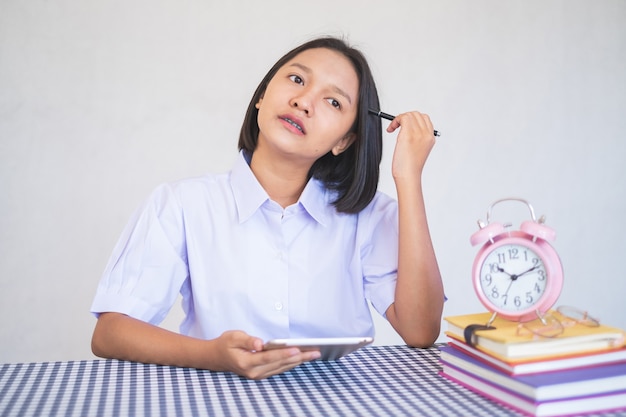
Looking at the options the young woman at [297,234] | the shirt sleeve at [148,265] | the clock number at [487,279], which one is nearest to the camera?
the clock number at [487,279]

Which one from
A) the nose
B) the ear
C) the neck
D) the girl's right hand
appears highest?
the nose

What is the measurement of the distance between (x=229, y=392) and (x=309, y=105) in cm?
83

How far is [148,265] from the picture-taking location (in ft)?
5.57

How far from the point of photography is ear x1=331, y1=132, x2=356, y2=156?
79.0 inches

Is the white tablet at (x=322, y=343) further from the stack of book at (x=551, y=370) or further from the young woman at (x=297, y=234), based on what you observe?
the young woman at (x=297, y=234)

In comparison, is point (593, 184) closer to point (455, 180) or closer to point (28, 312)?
point (455, 180)

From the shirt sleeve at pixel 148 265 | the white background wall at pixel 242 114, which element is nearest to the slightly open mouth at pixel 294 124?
the shirt sleeve at pixel 148 265

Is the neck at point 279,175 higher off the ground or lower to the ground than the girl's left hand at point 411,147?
lower

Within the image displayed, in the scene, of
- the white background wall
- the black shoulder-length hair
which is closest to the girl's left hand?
the black shoulder-length hair

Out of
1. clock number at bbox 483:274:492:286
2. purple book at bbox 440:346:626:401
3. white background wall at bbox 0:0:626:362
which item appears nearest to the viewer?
purple book at bbox 440:346:626:401

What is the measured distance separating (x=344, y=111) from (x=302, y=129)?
156mm

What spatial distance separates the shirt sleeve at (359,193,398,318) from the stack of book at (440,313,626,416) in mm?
553

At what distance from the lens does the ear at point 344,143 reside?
6.59 ft

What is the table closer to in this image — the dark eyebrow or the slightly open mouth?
the slightly open mouth
